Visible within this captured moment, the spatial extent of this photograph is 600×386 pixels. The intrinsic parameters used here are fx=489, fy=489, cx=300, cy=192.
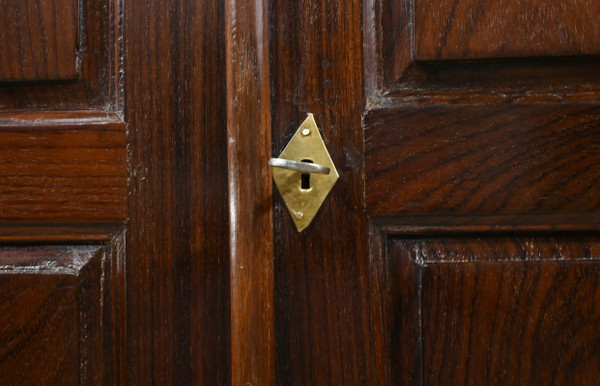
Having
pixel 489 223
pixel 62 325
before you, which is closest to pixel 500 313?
pixel 489 223

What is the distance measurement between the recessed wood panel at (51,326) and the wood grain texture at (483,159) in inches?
8.2

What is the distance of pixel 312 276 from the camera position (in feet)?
1.06

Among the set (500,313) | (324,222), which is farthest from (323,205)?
(500,313)

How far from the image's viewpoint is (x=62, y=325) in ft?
1.09

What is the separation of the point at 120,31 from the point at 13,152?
0.11m

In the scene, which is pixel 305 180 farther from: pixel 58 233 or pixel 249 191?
pixel 58 233

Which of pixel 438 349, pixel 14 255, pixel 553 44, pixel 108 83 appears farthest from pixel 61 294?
pixel 553 44

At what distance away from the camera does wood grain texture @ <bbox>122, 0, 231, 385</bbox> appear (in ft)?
1.08

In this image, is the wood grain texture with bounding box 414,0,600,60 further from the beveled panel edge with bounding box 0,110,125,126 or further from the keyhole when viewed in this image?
the beveled panel edge with bounding box 0,110,125,126

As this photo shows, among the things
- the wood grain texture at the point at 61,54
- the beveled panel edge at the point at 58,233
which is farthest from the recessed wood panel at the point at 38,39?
the beveled panel edge at the point at 58,233

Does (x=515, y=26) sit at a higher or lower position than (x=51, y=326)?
higher

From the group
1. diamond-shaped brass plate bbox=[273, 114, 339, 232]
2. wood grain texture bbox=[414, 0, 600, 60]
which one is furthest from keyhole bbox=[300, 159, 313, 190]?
wood grain texture bbox=[414, 0, 600, 60]

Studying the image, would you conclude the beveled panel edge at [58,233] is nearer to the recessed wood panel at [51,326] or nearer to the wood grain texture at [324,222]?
the recessed wood panel at [51,326]

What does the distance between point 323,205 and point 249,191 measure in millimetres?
50
